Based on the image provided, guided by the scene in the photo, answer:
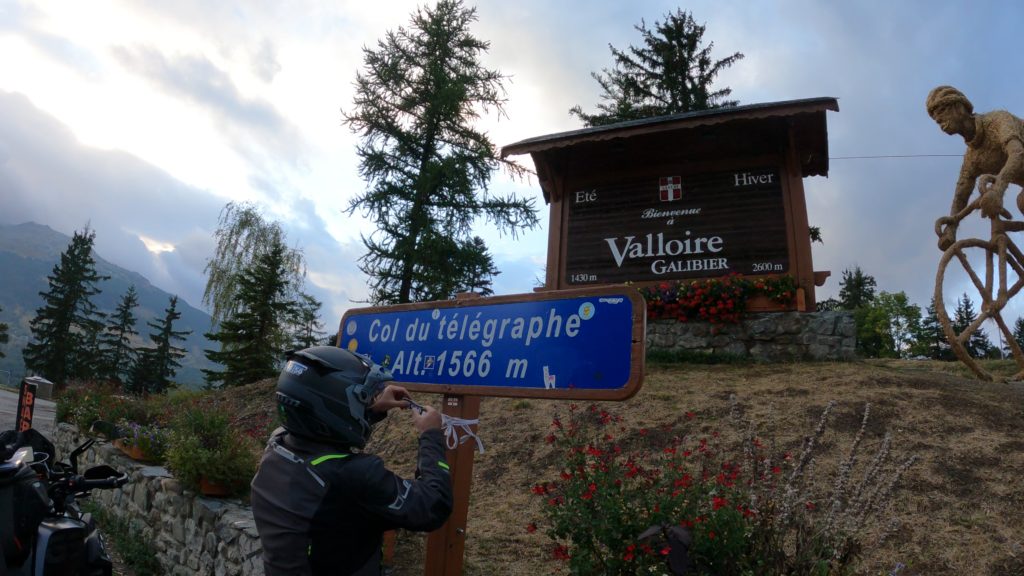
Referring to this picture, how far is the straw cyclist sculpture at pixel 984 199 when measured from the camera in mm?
8484

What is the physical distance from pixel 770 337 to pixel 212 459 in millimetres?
8118

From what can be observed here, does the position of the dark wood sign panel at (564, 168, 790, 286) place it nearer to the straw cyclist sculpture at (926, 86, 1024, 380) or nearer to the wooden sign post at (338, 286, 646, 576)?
the straw cyclist sculpture at (926, 86, 1024, 380)

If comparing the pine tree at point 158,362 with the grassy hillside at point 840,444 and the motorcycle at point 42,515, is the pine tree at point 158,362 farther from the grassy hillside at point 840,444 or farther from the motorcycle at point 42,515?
the motorcycle at point 42,515

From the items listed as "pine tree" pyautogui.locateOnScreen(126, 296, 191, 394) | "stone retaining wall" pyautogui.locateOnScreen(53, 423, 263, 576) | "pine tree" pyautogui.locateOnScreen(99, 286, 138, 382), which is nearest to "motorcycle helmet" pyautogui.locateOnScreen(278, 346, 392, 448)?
"stone retaining wall" pyautogui.locateOnScreen(53, 423, 263, 576)

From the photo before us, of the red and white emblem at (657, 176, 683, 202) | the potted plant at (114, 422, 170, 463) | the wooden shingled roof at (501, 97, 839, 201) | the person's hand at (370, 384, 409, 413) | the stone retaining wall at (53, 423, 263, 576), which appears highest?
the wooden shingled roof at (501, 97, 839, 201)

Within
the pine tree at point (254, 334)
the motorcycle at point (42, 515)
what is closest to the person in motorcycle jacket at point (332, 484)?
the motorcycle at point (42, 515)

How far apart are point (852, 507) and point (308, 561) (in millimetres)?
2438

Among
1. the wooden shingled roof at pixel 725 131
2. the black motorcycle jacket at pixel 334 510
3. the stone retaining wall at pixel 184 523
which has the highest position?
the wooden shingled roof at pixel 725 131

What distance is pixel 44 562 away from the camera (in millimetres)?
2826

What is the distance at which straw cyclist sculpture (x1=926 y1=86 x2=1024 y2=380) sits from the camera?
848 centimetres

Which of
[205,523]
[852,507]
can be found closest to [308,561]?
[852,507]

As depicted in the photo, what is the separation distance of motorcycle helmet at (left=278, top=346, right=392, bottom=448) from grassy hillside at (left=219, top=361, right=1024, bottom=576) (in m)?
2.25

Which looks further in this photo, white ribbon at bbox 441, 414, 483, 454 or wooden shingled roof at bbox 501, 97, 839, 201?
wooden shingled roof at bbox 501, 97, 839, 201

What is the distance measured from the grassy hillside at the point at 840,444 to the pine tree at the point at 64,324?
37.5 m
